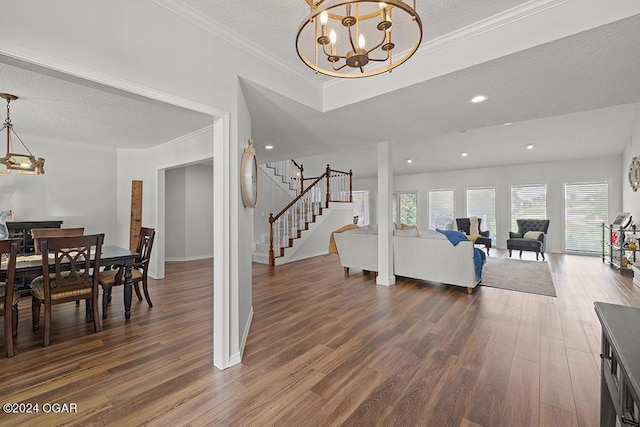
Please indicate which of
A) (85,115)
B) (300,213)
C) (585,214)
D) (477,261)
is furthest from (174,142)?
A: (585,214)

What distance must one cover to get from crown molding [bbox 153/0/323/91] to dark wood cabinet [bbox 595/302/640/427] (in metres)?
2.95

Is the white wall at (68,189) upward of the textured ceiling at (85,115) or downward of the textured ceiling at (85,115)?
downward

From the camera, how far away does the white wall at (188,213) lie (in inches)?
272

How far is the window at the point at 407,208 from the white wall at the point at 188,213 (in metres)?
6.79

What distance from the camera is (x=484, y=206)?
9.09 meters

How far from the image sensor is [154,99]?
1877 millimetres

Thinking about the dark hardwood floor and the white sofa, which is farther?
the white sofa

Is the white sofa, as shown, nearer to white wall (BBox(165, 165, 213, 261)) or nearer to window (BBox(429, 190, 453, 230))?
white wall (BBox(165, 165, 213, 261))

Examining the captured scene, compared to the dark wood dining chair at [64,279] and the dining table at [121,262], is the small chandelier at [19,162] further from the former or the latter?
the dark wood dining chair at [64,279]

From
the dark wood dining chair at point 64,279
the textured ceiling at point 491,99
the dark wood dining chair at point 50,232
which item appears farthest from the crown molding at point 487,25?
the dark wood dining chair at point 50,232

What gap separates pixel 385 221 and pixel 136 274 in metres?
3.72

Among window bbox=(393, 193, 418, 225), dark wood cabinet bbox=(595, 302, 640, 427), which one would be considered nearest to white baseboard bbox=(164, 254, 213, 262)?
window bbox=(393, 193, 418, 225)

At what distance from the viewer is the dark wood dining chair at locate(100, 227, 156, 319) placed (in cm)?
329

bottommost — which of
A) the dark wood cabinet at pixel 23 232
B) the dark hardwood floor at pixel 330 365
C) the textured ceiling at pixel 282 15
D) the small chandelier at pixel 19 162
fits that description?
the dark hardwood floor at pixel 330 365
